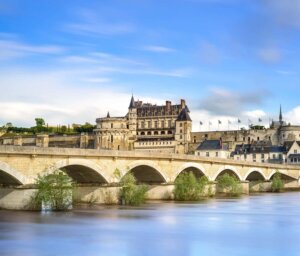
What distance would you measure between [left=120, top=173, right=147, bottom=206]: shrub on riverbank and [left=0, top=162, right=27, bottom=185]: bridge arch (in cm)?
905

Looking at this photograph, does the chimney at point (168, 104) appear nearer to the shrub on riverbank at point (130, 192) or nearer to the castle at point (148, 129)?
the castle at point (148, 129)

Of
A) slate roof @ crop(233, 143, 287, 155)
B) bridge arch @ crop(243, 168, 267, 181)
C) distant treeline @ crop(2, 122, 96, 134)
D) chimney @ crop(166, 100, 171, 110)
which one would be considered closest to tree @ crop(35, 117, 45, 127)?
distant treeline @ crop(2, 122, 96, 134)

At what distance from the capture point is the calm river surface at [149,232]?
23094 millimetres

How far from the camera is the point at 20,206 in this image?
34.0 meters

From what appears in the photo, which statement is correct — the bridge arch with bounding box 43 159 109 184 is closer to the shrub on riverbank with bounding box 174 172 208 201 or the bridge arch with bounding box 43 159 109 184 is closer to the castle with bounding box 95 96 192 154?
the shrub on riverbank with bounding box 174 172 208 201

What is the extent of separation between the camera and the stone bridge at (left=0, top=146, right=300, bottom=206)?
33875mm

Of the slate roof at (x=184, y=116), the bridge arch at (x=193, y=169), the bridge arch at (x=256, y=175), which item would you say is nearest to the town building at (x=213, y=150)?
the slate roof at (x=184, y=116)

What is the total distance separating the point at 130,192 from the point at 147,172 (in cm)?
788

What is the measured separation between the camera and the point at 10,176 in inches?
1320

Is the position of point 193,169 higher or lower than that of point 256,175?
lower

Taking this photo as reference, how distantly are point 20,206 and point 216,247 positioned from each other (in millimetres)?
14197

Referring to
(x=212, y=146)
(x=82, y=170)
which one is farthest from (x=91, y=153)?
(x=212, y=146)

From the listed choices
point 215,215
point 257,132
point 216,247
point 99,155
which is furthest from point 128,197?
point 257,132

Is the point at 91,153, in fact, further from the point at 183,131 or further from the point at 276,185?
the point at 183,131
